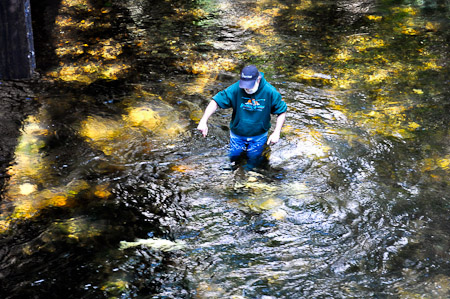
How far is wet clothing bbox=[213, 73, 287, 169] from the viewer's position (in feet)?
17.5

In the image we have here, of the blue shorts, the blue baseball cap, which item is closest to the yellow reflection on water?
the blue shorts

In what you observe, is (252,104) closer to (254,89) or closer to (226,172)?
(254,89)

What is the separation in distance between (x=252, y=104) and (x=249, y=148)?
716mm

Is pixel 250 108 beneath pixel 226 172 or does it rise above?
above

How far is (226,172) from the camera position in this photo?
5902 millimetres

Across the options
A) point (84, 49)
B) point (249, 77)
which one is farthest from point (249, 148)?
point (84, 49)

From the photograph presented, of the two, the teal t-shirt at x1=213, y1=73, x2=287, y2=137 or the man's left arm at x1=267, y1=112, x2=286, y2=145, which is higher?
the teal t-shirt at x1=213, y1=73, x2=287, y2=137

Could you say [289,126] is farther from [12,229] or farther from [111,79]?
[12,229]

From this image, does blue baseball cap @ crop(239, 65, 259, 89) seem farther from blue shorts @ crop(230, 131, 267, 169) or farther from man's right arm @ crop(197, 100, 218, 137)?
blue shorts @ crop(230, 131, 267, 169)

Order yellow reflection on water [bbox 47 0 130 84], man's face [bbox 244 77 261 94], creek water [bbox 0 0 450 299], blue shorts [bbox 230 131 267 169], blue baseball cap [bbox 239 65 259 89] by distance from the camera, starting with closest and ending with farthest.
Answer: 1. creek water [bbox 0 0 450 299]
2. blue baseball cap [bbox 239 65 259 89]
3. man's face [bbox 244 77 261 94]
4. blue shorts [bbox 230 131 267 169]
5. yellow reflection on water [bbox 47 0 130 84]

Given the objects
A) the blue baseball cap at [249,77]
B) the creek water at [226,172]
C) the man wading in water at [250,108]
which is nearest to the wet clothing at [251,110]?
the man wading in water at [250,108]

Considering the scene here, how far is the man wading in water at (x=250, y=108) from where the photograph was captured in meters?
5.18

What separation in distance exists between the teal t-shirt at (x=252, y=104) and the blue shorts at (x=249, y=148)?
155mm

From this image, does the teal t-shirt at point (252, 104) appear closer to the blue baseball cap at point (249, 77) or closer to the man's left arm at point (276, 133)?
the man's left arm at point (276, 133)
